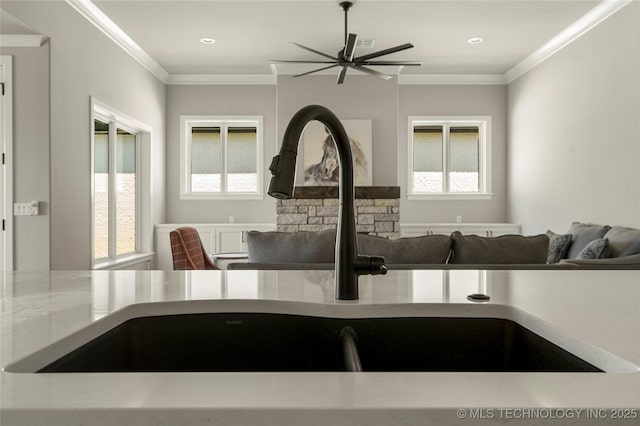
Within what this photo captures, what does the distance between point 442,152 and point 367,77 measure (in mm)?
1628

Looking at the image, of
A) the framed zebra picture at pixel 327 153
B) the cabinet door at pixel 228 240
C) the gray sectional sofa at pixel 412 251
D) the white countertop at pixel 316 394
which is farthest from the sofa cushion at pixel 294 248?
the cabinet door at pixel 228 240

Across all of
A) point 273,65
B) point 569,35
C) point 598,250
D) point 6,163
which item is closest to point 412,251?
point 598,250

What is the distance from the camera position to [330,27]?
494cm

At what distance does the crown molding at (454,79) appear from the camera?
6.77 metres

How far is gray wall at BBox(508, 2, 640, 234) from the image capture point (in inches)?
161

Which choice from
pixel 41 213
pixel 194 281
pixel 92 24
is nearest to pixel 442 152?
pixel 92 24

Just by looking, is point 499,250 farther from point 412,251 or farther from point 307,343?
point 307,343

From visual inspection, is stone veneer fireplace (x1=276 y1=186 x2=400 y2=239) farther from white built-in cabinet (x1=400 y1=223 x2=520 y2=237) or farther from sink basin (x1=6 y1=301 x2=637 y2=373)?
sink basin (x1=6 y1=301 x2=637 y2=373)

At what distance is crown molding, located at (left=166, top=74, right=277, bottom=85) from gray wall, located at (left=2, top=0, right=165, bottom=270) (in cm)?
168

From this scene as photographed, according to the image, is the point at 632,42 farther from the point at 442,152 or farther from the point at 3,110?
the point at 3,110

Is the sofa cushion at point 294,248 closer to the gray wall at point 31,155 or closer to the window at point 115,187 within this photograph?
the gray wall at point 31,155

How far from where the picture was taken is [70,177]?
4078 mm

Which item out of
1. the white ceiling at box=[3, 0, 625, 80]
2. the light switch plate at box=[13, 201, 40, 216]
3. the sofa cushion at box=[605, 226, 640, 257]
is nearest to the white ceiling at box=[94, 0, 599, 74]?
the white ceiling at box=[3, 0, 625, 80]

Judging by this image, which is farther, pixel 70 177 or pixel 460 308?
pixel 70 177
